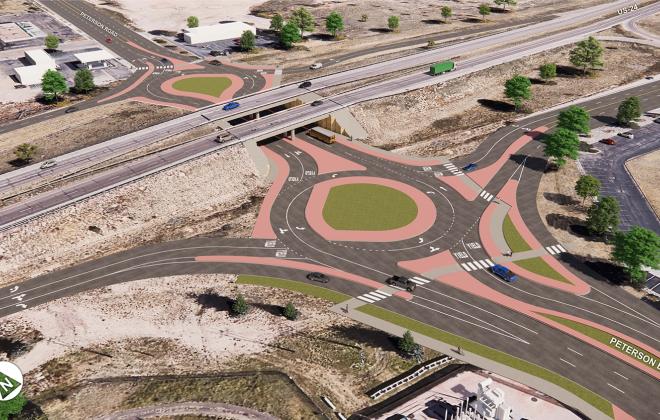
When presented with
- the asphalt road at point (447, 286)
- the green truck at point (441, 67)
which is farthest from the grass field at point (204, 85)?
the green truck at point (441, 67)

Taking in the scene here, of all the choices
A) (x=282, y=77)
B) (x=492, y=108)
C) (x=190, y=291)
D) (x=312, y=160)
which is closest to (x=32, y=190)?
(x=190, y=291)

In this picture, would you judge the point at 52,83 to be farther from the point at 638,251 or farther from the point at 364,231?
the point at 638,251

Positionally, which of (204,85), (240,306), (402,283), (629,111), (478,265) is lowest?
(240,306)

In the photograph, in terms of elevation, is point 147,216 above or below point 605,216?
below

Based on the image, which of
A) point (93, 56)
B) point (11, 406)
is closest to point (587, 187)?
point (11, 406)

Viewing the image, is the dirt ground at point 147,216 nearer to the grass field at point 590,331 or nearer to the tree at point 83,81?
the tree at point 83,81

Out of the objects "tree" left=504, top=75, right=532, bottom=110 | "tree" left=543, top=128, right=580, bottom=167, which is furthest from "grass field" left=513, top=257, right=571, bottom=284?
"tree" left=504, top=75, right=532, bottom=110

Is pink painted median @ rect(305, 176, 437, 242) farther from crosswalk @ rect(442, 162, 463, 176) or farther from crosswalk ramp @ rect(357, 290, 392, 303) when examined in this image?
crosswalk ramp @ rect(357, 290, 392, 303)
